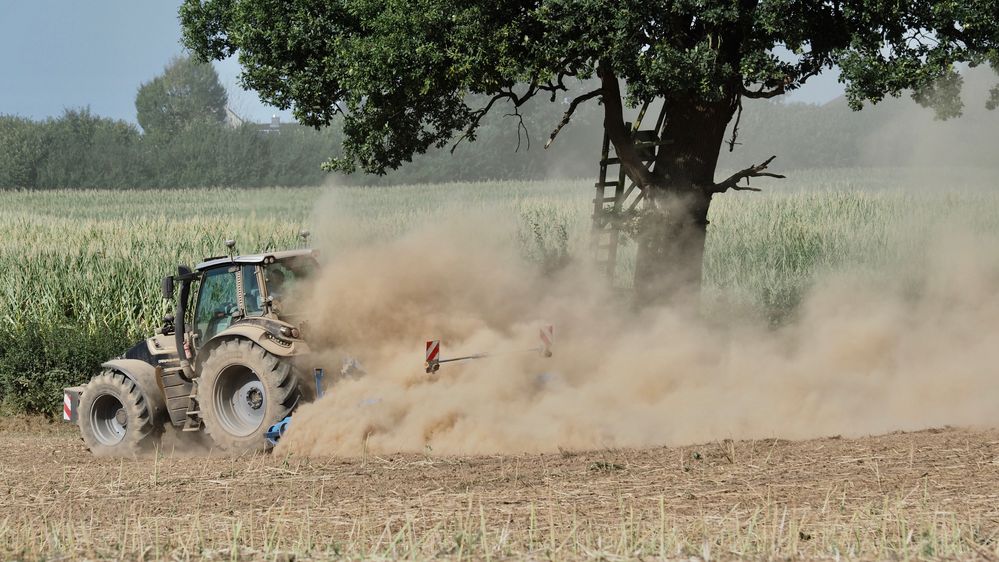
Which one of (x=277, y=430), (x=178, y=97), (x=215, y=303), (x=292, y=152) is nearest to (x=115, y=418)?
(x=215, y=303)

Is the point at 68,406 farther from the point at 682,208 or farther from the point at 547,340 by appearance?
the point at 682,208

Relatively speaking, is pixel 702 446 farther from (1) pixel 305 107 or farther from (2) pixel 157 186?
(2) pixel 157 186

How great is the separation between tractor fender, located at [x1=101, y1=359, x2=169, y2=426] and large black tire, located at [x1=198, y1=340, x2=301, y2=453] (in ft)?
3.22

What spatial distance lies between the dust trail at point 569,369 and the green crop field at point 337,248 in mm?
1238

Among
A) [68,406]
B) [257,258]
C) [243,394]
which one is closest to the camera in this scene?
[257,258]

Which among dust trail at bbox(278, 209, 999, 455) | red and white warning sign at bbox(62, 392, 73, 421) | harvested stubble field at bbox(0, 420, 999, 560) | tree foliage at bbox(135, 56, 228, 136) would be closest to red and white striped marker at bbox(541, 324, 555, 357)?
dust trail at bbox(278, 209, 999, 455)

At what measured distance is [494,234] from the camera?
1414 cm

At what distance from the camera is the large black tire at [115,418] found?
12.6m

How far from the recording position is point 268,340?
11.2 meters

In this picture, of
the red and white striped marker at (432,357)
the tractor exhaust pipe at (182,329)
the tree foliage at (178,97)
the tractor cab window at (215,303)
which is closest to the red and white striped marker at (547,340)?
the red and white striped marker at (432,357)

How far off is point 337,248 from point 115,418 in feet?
11.5

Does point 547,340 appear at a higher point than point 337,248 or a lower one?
lower

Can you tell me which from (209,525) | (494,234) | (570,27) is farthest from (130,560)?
(570,27)

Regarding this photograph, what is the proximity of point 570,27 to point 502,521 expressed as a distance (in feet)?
26.9
